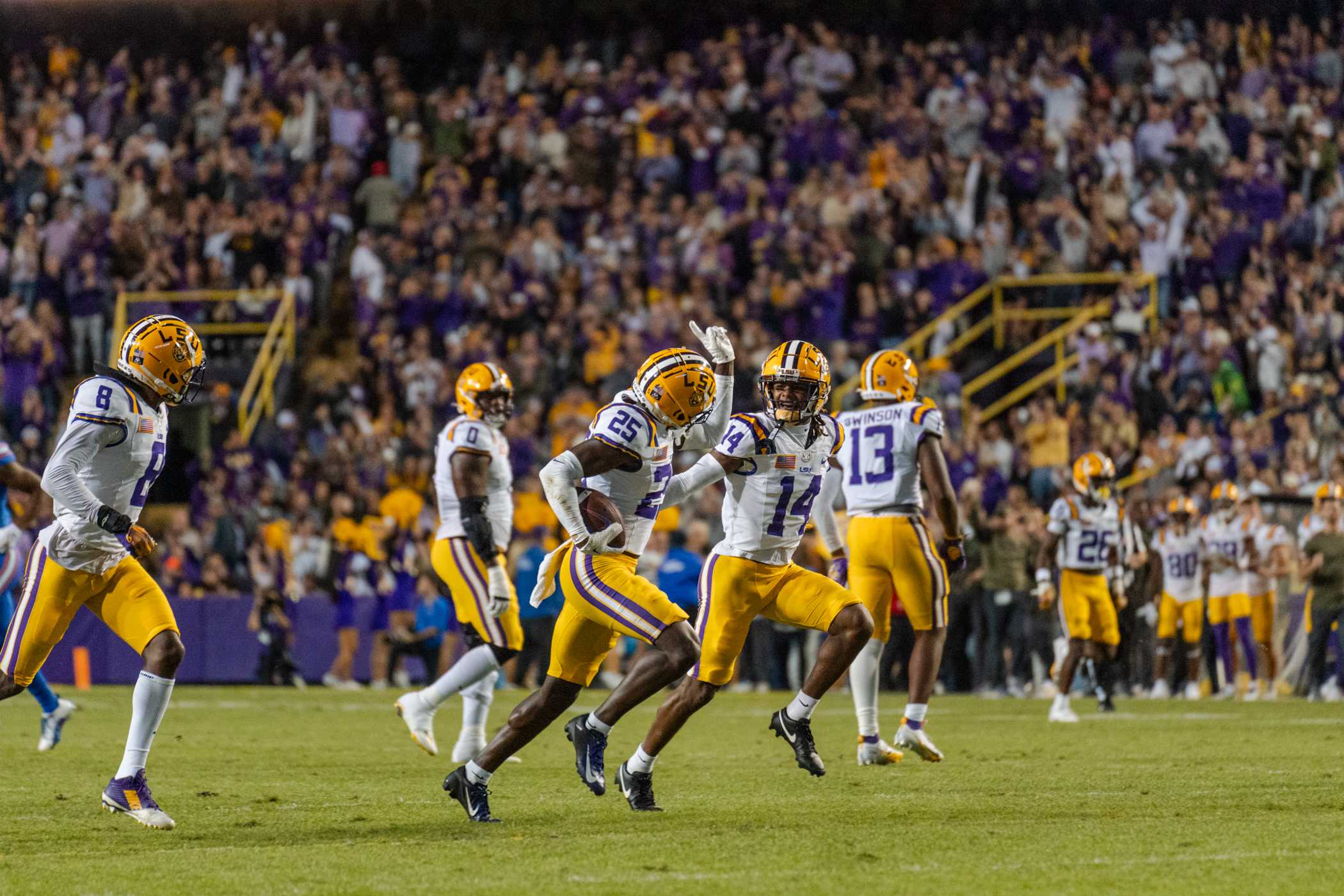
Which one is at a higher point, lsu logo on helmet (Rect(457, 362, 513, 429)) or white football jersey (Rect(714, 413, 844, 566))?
lsu logo on helmet (Rect(457, 362, 513, 429))

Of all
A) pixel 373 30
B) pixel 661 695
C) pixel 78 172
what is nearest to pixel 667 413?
pixel 661 695

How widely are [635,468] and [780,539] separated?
1228 millimetres

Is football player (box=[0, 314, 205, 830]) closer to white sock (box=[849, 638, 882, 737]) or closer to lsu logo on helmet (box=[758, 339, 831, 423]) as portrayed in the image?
lsu logo on helmet (box=[758, 339, 831, 423])

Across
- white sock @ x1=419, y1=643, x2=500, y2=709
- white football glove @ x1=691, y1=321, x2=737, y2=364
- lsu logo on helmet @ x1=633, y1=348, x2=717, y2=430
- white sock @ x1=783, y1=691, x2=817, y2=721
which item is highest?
white football glove @ x1=691, y1=321, x2=737, y2=364

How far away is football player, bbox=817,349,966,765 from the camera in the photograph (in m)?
10.3

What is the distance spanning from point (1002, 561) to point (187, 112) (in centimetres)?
1430

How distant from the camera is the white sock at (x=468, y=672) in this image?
412 inches

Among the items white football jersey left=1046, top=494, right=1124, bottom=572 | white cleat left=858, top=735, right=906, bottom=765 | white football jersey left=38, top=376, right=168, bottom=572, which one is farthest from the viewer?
white football jersey left=1046, top=494, right=1124, bottom=572

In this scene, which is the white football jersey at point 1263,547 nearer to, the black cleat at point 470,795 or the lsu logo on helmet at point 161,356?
the black cleat at point 470,795

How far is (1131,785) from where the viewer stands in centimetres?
885

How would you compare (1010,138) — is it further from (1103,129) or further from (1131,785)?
(1131,785)

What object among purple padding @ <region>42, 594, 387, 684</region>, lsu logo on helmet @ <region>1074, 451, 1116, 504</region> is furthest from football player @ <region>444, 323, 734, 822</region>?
purple padding @ <region>42, 594, 387, 684</region>

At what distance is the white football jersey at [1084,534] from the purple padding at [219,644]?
863cm

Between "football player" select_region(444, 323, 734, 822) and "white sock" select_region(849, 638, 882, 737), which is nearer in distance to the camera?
"football player" select_region(444, 323, 734, 822)
